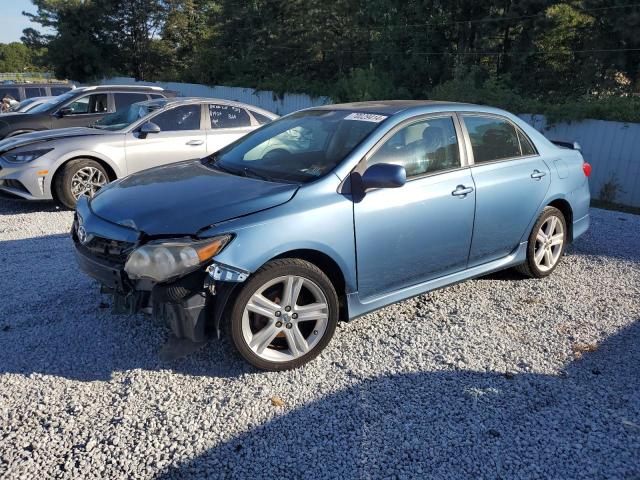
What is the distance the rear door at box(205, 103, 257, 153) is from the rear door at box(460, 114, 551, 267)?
4625 millimetres

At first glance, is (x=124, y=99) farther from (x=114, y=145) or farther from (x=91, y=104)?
(x=114, y=145)

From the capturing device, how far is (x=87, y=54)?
42.6 metres

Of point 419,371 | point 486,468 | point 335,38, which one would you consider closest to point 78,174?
point 419,371

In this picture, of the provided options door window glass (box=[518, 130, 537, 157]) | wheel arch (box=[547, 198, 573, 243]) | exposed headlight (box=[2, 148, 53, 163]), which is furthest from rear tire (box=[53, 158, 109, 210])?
wheel arch (box=[547, 198, 573, 243])

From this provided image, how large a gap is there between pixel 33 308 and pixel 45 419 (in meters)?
1.63

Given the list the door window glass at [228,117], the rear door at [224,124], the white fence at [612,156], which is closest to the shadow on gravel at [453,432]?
the rear door at [224,124]

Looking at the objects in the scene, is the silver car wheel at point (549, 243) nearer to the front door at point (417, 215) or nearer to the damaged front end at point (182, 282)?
the front door at point (417, 215)

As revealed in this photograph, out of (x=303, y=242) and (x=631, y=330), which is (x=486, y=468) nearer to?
(x=303, y=242)

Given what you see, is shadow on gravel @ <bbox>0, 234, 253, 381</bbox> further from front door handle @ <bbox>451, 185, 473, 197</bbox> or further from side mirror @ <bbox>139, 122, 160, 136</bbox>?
side mirror @ <bbox>139, 122, 160, 136</bbox>

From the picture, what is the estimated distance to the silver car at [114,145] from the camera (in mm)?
7340

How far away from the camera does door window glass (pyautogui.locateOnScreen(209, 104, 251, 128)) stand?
852 cm

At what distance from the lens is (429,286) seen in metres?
4.24

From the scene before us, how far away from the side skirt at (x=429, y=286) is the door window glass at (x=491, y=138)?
85cm

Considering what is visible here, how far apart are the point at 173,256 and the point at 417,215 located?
5.77 feet
